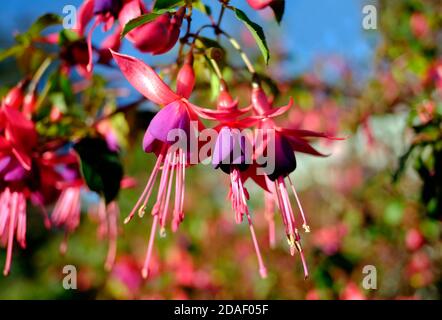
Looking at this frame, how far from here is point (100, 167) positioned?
821mm

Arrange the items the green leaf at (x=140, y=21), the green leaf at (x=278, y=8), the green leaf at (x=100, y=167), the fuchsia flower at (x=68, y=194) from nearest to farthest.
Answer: the green leaf at (x=140, y=21)
the green leaf at (x=278, y=8)
the green leaf at (x=100, y=167)
the fuchsia flower at (x=68, y=194)

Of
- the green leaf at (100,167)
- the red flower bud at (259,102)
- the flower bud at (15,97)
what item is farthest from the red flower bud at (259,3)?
the flower bud at (15,97)

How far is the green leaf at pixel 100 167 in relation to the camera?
0.80m

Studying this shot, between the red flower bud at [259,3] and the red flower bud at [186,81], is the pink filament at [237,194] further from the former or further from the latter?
the red flower bud at [259,3]

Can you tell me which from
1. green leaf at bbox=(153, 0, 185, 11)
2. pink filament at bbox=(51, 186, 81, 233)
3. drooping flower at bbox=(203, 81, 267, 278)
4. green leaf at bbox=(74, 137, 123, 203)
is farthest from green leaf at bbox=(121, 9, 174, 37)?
pink filament at bbox=(51, 186, 81, 233)

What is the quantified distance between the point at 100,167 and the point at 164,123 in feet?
0.94

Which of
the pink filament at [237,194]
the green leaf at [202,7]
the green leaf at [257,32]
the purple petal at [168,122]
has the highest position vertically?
the green leaf at [202,7]

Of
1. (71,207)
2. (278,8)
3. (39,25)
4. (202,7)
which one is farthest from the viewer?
(71,207)

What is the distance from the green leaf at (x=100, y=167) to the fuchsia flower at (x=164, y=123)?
0.19 metres

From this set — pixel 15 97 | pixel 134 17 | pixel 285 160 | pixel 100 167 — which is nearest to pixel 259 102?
pixel 285 160

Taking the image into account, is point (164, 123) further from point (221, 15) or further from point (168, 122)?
point (221, 15)
